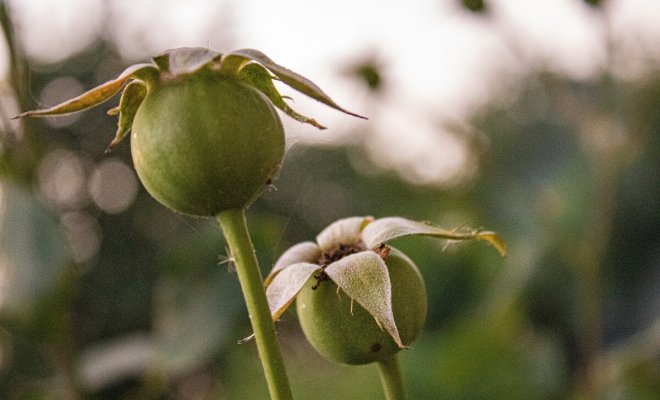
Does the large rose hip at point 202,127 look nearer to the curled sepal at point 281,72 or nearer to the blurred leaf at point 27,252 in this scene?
the curled sepal at point 281,72

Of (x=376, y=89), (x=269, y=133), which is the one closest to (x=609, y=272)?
(x=376, y=89)

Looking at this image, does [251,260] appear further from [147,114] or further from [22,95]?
[22,95]

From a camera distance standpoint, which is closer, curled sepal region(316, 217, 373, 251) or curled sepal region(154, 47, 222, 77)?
curled sepal region(154, 47, 222, 77)

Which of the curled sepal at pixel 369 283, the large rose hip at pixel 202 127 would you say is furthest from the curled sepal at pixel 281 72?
the curled sepal at pixel 369 283

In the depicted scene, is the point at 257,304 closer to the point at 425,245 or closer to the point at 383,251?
the point at 383,251

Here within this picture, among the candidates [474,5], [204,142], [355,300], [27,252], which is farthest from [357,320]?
[474,5]

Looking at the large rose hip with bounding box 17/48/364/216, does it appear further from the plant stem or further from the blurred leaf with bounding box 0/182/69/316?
the blurred leaf with bounding box 0/182/69/316

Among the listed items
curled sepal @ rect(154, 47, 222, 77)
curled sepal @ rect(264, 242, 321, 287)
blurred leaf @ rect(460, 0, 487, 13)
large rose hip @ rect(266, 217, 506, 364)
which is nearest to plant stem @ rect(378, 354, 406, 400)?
large rose hip @ rect(266, 217, 506, 364)
